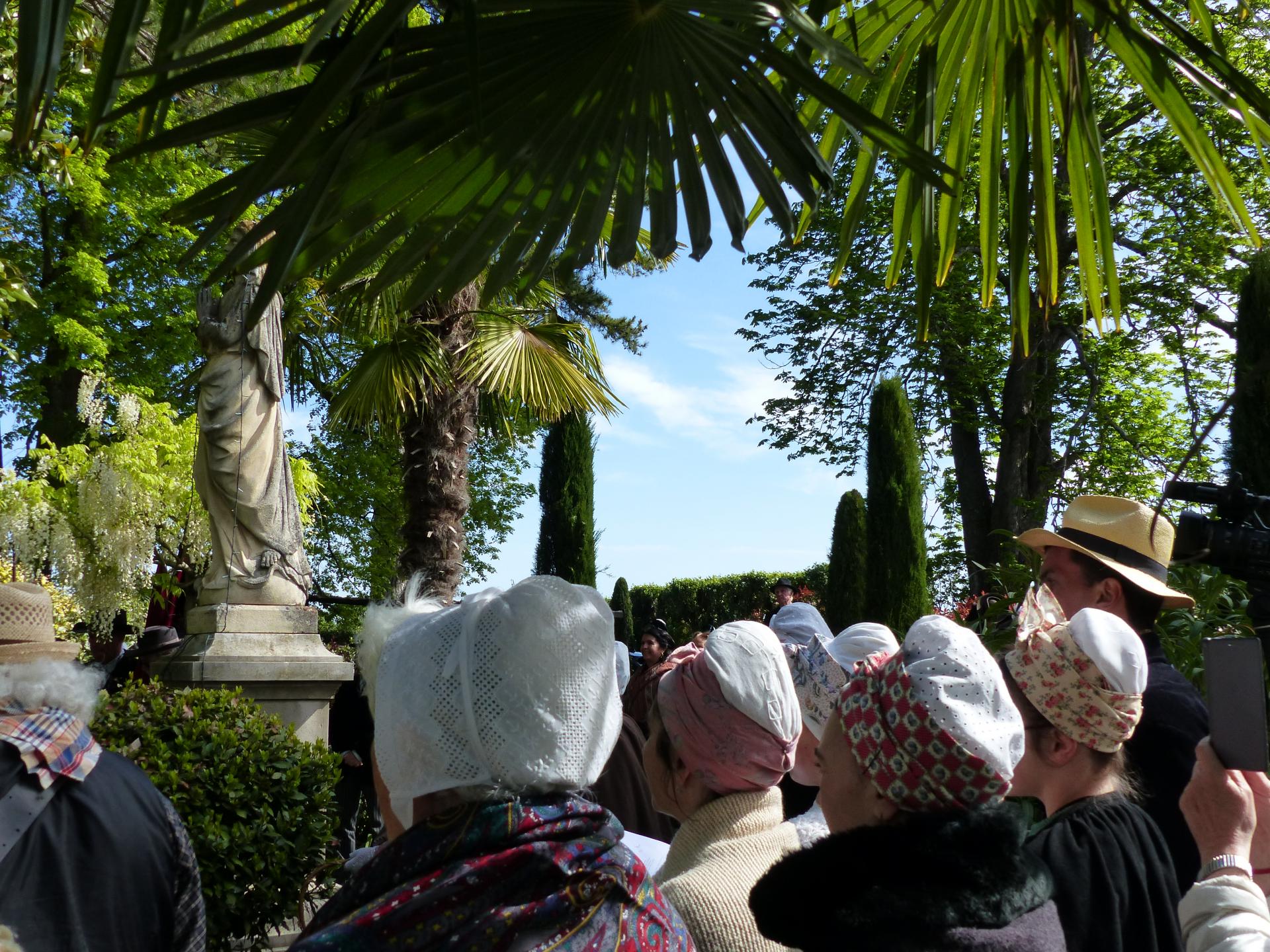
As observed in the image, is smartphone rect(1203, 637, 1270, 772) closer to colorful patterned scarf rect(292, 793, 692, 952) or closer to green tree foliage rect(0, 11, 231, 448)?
colorful patterned scarf rect(292, 793, 692, 952)

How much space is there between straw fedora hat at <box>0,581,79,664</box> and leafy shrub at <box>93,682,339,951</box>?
1.65 metres

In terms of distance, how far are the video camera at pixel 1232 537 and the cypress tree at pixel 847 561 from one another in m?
17.8

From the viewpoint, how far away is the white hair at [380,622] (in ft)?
6.42

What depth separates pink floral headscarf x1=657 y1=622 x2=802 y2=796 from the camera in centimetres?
235

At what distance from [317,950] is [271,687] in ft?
17.6

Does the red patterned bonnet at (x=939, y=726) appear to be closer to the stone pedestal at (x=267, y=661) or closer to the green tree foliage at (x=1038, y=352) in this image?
the stone pedestal at (x=267, y=661)

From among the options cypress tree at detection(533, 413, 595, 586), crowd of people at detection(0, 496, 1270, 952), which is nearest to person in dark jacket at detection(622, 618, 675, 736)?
crowd of people at detection(0, 496, 1270, 952)

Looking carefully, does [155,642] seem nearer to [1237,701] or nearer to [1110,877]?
[1110,877]

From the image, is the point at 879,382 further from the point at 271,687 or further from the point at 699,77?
the point at 699,77

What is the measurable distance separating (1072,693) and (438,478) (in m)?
10.8

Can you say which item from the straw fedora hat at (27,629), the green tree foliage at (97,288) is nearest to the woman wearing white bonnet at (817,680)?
the straw fedora hat at (27,629)

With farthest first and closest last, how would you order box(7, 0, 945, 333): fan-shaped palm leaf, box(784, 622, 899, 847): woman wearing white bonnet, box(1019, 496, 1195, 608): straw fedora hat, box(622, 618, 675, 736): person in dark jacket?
box(622, 618, 675, 736): person in dark jacket, box(1019, 496, 1195, 608): straw fedora hat, box(784, 622, 899, 847): woman wearing white bonnet, box(7, 0, 945, 333): fan-shaped palm leaf

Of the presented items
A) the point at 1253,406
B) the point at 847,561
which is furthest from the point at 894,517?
the point at 1253,406

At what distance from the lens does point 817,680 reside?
116 inches
